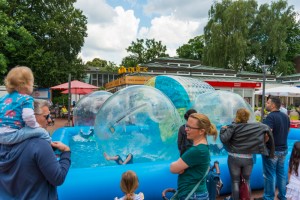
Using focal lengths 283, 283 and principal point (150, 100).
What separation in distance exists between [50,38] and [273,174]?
2639cm

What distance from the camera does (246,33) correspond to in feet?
115

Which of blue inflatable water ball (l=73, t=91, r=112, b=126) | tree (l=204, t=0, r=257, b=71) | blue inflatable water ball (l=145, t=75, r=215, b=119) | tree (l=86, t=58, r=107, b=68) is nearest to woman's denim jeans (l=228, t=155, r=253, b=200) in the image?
blue inflatable water ball (l=145, t=75, r=215, b=119)

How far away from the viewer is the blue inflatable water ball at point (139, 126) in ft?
18.5

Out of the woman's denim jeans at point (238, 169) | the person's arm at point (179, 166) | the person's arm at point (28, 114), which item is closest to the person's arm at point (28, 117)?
the person's arm at point (28, 114)

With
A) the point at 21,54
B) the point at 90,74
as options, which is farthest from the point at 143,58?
the point at 21,54

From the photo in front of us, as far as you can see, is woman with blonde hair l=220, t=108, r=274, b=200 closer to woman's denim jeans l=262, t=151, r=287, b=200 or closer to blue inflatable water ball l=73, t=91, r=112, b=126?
woman's denim jeans l=262, t=151, r=287, b=200

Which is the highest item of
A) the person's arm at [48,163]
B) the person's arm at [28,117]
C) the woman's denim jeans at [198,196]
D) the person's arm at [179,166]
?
the person's arm at [28,117]

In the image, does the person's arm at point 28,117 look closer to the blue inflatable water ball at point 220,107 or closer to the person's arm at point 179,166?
the person's arm at point 179,166

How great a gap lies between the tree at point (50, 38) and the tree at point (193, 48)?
79.9ft

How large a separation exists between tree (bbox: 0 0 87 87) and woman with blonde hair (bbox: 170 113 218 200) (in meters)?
23.4

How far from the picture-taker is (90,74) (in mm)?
44750

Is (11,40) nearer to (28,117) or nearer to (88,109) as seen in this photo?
(88,109)

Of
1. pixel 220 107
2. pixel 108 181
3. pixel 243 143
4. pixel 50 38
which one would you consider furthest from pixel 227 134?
pixel 50 38

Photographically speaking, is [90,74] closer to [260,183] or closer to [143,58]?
[143,58]
